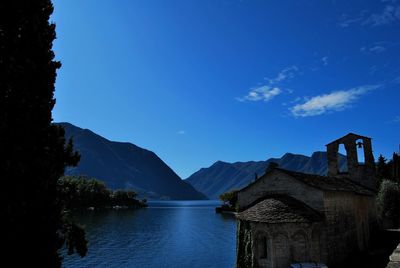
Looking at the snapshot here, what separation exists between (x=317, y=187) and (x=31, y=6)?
20.2m

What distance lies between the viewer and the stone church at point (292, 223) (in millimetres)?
21562

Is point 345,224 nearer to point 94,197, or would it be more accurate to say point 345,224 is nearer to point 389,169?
point 389,169

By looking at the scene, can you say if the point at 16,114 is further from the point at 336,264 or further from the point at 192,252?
the point at 192,252

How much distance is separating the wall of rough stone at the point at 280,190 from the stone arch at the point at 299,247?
2.79m

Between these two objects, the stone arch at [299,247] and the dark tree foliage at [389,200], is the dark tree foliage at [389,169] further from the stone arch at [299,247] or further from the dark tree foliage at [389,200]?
the stone arch at [299,247]

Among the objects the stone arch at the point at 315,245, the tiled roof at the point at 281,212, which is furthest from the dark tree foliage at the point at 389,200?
the stone arch at the point at 315,245

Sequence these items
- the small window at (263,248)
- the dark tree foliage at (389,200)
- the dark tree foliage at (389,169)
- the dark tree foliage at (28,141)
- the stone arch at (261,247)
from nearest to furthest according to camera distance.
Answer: the dark tree foliage at (28,141) < the stone arch at (261,247) < the small window at (263,248) < the dark tree foliage at (389,200) < the dark tree foliage at (389,169)

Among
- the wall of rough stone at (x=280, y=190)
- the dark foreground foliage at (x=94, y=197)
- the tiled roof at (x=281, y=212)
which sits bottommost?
the tiled roof at (x=281, y=212)

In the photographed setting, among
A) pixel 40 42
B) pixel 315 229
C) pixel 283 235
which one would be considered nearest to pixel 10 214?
pixel 40 42

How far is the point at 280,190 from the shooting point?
24.9 metres

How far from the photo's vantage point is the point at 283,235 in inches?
851

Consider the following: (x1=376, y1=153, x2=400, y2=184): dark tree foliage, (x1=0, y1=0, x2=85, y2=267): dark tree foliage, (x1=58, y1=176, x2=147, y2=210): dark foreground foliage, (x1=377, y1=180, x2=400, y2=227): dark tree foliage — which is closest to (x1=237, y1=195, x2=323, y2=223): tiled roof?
(x1=0, y1=0, x2=85, y2=267): dark tree foliage

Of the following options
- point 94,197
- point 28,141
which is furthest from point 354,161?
point 94,197

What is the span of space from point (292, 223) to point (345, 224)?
8.29m
